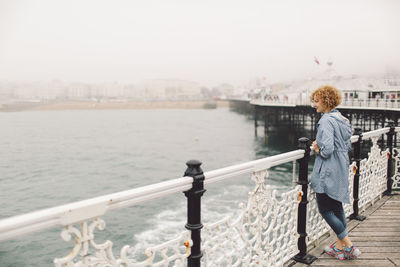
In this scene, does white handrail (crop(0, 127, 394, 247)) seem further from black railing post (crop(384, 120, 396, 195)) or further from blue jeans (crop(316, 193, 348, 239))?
black railing post (crop(384, 120, 396, 195))

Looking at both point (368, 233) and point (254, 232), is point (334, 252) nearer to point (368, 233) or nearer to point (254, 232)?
point (368, 233)

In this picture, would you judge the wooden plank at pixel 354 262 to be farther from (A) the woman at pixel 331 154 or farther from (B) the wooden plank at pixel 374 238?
(B) the wooden plank at pixel 374 238

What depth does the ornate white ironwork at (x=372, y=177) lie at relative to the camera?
15.1 ft

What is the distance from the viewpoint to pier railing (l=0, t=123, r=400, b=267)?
154 centimetres

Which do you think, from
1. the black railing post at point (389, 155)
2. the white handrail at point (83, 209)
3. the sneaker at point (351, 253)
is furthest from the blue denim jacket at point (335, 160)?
the black railing post at point (389, 155)

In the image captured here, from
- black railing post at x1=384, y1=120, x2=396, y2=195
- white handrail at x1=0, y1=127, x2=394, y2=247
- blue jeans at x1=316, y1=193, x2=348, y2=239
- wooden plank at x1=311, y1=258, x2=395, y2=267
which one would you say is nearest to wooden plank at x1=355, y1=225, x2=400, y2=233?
wooden plank at x1=311, y1=258, x2=395, y2=267

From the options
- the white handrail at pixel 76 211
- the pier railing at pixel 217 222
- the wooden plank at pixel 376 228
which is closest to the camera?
the white handrail at pixel 76 211

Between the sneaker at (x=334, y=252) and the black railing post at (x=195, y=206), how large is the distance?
182 cm

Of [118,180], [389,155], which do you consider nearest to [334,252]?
[389,155]

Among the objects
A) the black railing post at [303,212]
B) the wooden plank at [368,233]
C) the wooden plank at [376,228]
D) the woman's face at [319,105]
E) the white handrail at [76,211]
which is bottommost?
the wooden plank at [368,233]

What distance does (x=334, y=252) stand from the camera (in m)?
3.38

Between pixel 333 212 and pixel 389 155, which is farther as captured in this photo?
pixel 389 155

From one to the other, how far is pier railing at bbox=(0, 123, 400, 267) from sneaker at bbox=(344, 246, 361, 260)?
14.3 inches

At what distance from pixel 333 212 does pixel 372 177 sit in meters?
2.01
